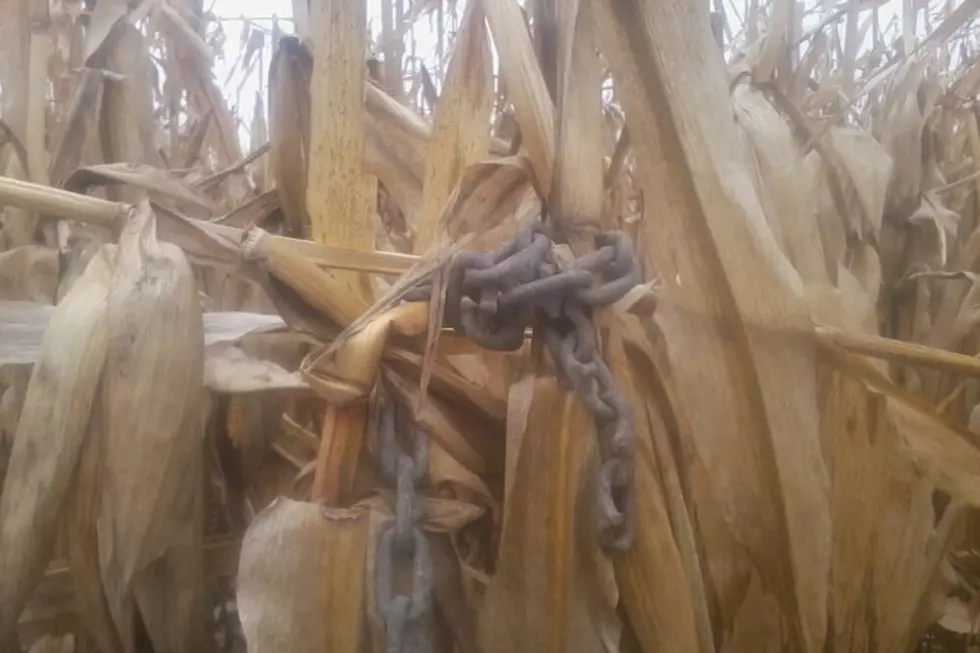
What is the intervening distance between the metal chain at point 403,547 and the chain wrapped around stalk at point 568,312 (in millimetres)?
46

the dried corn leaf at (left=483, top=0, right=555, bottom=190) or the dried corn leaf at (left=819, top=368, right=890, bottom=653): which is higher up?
the dried corn leaf at (left=483, top=0, right=555, bottom=190)

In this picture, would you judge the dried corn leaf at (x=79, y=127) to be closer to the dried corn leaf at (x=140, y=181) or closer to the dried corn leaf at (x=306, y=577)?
the dried corn leaf at (x=140, y=181)

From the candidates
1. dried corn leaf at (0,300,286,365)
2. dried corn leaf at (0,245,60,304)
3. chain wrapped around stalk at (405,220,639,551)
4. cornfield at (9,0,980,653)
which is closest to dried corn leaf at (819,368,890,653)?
cornfield at (9,0,980,653)

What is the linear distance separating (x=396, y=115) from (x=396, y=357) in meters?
0.15

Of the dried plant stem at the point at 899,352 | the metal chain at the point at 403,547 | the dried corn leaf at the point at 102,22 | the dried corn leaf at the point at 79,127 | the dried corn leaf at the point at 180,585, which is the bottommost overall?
the dried corn leaf at the point at 180,585

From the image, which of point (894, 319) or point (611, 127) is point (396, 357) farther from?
point (894, 319)

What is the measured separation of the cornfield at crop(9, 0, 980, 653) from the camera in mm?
304

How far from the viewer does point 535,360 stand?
311 mm

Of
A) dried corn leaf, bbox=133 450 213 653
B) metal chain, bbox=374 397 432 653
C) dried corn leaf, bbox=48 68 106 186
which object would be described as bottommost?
dried corn leaf, bbox=133 450 213 653

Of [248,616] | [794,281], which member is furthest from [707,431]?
[248,616]

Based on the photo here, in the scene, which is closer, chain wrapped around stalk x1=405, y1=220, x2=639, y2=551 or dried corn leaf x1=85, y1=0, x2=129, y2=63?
chain wrapped around stalk x1=405, y1=220, x2=639, y2=551

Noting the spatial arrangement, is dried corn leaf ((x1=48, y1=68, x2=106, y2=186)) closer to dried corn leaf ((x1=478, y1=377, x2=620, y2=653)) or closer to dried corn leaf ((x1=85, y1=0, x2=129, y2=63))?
dried corn leaf ((x1=85, y1=0, x2=129, y2=63))

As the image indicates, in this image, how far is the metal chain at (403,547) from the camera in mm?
283

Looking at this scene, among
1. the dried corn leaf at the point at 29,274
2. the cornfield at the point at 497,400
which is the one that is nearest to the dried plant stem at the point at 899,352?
the cornfield at the point at 497,400
